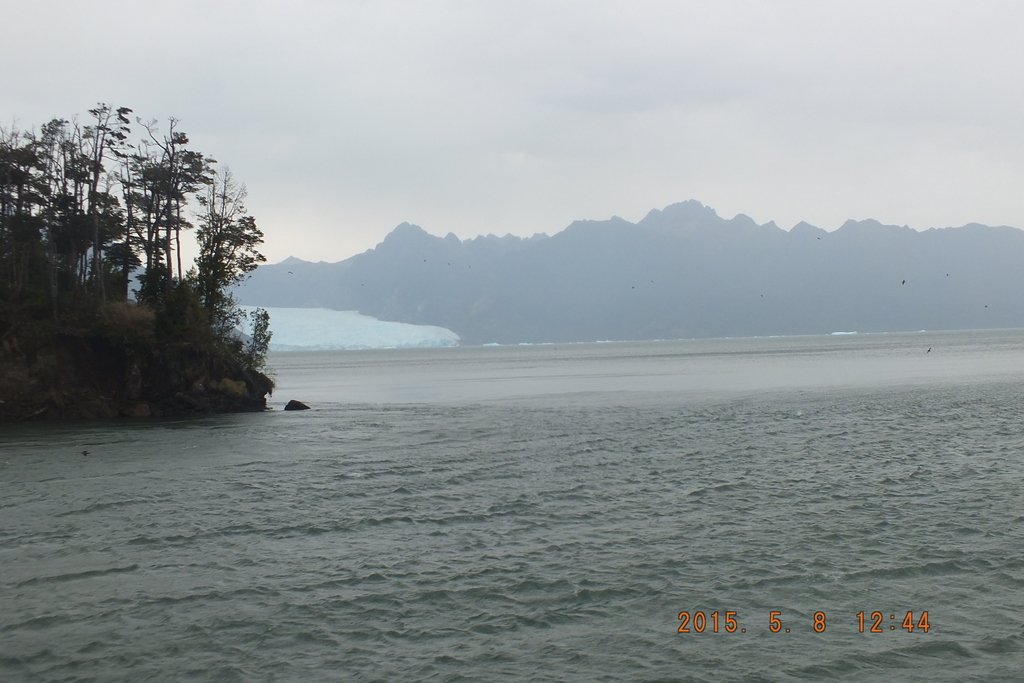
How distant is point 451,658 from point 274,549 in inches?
305

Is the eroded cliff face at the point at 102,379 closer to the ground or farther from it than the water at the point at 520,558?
farther from it

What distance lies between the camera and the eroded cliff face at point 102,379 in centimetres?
5244

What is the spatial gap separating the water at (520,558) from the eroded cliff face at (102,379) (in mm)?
19109

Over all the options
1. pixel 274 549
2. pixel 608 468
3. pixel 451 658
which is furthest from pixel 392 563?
pixel 608 468

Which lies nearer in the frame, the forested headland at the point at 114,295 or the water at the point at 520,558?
the water at the point at 520,558

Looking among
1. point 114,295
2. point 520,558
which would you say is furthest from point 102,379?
point 520,558

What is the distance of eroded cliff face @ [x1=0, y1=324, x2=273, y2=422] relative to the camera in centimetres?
5244

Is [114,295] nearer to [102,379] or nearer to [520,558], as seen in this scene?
[102,379]

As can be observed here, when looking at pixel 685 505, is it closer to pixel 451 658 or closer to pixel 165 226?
pixel 451 658

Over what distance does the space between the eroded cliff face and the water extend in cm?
1911

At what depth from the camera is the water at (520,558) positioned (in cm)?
1195

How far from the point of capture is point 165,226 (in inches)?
2694

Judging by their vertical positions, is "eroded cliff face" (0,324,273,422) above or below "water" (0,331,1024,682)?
above

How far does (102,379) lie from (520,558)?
49.2 m
